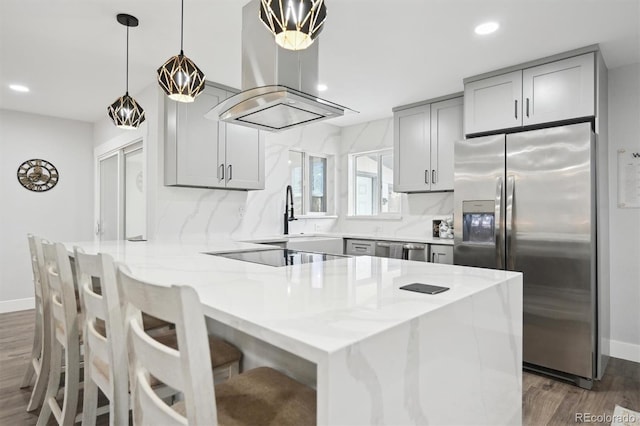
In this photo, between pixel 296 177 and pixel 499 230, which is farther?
pixel 296 177

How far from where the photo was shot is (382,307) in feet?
3.22

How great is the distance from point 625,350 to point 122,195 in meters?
5.33

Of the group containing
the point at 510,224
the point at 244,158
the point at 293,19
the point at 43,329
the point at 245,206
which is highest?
the point at 293,19

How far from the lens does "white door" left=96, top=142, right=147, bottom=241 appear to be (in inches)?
159

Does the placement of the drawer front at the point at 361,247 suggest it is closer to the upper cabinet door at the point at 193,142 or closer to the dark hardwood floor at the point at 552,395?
the upper cabinet door at the point at 193,142

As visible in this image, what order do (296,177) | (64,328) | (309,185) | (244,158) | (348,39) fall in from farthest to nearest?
(309,185) < (296,177) < (244,158) < (348,39) < (64,328)

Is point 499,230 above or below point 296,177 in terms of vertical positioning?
below

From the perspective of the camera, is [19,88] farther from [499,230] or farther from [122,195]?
[499,230]

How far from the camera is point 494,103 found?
3230 millimetres

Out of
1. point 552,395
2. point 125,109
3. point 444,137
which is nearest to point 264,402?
point 125,109

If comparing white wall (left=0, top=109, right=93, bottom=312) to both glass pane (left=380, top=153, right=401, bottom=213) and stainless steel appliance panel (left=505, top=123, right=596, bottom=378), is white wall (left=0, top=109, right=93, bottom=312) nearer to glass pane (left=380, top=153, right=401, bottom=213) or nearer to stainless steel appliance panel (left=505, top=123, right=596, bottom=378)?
glass pane (left=380, top=153, right=401, bottom=213)

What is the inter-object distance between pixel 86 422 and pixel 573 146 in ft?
11.1

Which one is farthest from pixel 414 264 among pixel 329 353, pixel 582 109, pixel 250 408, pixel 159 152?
pixel 159 152

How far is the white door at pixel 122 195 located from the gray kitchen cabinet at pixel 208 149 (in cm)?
56
